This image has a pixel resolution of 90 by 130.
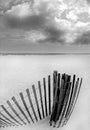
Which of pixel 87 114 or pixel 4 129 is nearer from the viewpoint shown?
pixel 4 129

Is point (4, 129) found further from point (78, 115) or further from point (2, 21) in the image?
point (2, 21)

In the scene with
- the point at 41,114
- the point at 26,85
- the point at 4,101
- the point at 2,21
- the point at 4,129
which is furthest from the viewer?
the point at 26,85

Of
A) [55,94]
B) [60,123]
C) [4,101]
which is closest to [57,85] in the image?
[55,94]

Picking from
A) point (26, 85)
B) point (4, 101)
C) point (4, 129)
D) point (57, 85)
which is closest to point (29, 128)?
point (4, 129)

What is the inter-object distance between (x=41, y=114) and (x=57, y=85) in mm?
164

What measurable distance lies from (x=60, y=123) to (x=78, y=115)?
13 centimetres

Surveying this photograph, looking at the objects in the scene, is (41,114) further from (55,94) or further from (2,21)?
(2,21)

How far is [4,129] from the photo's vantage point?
2.53ft

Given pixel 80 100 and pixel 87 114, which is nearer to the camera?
pixel 87 114

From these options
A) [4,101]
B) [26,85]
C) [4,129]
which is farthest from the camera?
[26,85]

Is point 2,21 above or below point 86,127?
above

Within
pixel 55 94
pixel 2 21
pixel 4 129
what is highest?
pixel 2 21

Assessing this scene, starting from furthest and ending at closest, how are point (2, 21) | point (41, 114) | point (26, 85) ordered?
point (26, 85)
point (2, 21)
point (41, 114)

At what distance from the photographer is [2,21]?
4.60 feet
